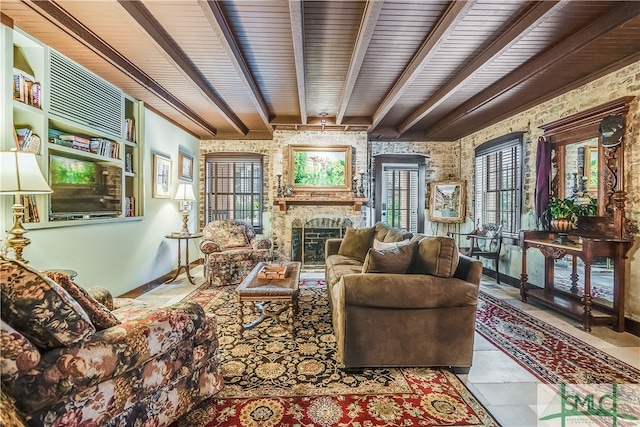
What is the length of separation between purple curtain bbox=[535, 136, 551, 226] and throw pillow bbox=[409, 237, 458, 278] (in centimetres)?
281

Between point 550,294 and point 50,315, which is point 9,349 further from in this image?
point 550,294

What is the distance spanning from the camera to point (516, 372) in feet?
7.64

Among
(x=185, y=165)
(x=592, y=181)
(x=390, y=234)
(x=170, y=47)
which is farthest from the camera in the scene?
(x=185, y=165)

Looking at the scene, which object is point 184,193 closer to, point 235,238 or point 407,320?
point 235,238

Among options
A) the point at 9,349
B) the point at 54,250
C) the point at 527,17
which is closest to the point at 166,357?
the point at 9,349

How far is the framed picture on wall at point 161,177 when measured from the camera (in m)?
4.86

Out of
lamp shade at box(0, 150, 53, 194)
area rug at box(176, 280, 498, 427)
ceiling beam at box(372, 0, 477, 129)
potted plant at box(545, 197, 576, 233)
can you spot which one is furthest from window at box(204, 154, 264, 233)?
potted plant at box(545, 197, 576, 233)

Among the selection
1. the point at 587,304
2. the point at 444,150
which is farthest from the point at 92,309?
the point at 444,150

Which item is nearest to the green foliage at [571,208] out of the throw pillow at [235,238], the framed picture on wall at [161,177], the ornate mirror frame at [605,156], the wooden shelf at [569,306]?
the ornate mirror frame at [605,156]

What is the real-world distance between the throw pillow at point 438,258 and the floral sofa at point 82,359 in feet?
5.61

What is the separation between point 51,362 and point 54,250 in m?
2.36

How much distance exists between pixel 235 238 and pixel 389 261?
3.63 m

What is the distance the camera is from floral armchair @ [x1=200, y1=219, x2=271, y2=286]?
186 inches

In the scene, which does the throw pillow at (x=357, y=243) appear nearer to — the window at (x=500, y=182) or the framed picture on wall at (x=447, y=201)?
the window at (x=500, y=182)
